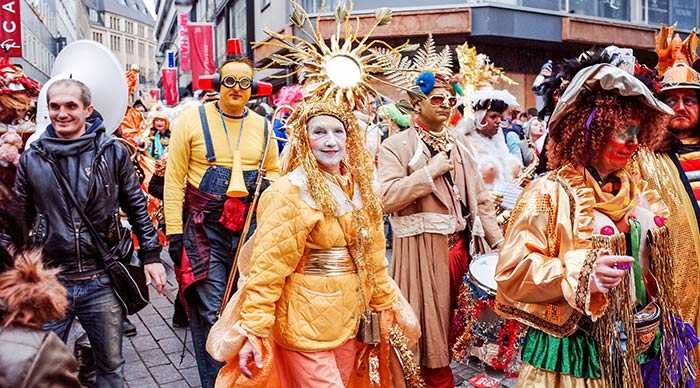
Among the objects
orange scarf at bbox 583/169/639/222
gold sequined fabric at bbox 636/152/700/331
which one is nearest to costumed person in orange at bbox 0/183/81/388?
orange scarf at bbox 583/169/639/222

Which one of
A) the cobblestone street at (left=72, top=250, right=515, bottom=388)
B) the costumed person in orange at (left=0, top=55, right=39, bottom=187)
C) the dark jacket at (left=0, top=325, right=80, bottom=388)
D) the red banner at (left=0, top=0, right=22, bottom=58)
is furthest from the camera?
the red banner at (left=0, top=0, right=22, bottom=58)

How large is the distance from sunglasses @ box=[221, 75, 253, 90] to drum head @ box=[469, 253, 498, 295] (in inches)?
78.8

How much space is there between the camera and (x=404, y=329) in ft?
11.2

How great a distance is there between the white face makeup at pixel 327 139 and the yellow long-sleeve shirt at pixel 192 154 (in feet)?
3.93

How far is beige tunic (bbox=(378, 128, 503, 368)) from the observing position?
4.18m

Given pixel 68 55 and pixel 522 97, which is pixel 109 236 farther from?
pixel 522 97

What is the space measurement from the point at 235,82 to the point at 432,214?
166 centimetres

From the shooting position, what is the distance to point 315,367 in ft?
9.83

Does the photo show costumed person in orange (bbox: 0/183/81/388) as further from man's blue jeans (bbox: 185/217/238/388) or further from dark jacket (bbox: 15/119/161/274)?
man's blue jeans (bbox: 185/217/238/388)

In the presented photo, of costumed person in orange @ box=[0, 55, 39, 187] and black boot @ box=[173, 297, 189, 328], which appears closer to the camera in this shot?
costumed person in orange @ box=[0, 55, 39, 187]

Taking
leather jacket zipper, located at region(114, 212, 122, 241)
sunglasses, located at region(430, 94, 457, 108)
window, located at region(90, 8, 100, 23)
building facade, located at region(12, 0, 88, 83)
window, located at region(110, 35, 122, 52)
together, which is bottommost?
leather jacket zipper, located at region(114, 212, 122, 241)

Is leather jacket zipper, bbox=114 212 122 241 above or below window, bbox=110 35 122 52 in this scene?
below

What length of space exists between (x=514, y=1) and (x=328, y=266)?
16597 millimetres

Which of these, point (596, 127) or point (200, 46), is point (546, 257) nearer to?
point (596, 127)
